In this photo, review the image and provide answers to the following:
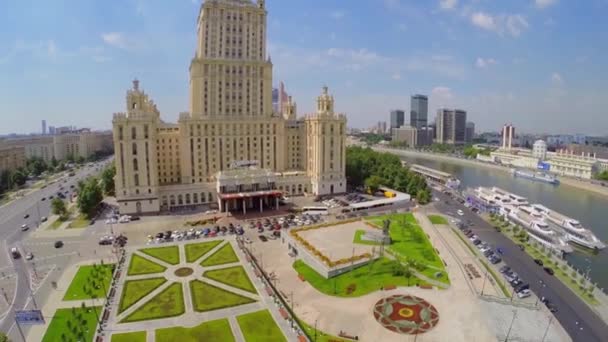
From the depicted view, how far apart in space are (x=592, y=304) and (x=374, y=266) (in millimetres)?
27965

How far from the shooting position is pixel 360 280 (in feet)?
163

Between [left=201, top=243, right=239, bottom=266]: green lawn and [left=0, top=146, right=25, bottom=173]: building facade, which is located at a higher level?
[left=0, top=146, right=25, bottom=173]: building facade

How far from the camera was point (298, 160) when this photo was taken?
111375mm

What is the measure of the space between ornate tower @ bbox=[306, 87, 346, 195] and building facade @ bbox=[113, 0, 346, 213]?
0.27 m

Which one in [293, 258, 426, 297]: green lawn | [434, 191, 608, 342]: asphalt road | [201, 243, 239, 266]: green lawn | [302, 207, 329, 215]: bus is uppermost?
[302, 207, 329, 215]: bus

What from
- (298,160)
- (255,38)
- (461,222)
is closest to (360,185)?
(298,160)

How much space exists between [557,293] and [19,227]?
327 feet

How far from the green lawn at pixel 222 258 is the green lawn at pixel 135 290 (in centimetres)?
760

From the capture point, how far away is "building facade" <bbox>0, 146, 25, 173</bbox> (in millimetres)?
135175

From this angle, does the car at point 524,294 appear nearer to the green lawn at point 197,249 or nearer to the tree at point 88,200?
the green lawn at point 197,249

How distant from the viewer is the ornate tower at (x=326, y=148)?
98188 millimetres

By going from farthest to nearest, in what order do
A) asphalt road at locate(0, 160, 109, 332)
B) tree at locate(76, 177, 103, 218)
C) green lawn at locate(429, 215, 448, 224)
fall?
tree at locate(76, 177, 103, 218), green lawn at locate(429, 215, 448, 224), asphalt road at locate(0, 160, 109, 332)

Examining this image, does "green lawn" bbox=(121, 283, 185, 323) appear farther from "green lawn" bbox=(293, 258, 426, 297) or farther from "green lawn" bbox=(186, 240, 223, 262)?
"green lawn" bbox=(293, 258, 426, 297)

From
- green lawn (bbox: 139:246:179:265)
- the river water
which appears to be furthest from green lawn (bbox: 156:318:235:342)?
the river water
